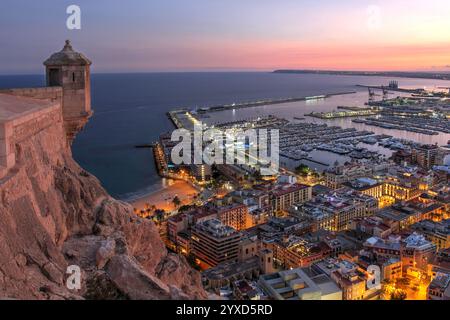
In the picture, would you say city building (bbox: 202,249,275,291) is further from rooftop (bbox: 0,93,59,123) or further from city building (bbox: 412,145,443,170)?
city building (bbox: 412,145,443,170)

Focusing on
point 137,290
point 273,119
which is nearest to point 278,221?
point 137,290

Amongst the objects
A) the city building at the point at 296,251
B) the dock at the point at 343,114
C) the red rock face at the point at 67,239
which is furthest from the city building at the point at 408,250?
the dock at the point at 343,114

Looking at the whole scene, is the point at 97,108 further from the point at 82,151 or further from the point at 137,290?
the point at 137,290

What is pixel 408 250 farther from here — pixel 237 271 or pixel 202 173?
pixel 202 173

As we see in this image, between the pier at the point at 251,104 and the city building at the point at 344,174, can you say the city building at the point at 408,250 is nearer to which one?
the city building at the point at 344,174

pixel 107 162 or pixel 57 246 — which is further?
pixel 107 162

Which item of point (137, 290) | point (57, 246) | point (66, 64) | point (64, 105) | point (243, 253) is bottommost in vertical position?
point (243, 253)
